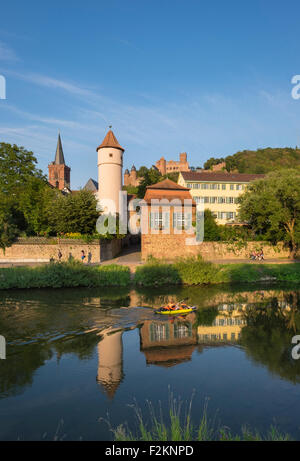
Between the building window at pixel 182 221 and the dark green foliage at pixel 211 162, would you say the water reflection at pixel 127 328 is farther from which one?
the dark green foliage at pixel 211 162

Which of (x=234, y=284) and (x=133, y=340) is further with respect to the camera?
(x=234, y=284)

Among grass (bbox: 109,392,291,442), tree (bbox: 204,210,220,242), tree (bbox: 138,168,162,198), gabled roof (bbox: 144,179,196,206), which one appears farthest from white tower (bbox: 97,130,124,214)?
grass (bbox: 109,392,291,442)

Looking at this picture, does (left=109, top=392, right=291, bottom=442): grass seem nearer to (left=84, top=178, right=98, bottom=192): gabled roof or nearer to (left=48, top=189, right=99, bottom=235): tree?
(left=48, top=189, right=99, bottom=235): tree

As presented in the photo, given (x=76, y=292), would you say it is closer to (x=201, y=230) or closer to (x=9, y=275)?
(x=9, y=275)

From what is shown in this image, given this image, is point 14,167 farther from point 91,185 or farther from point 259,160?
point 259,160

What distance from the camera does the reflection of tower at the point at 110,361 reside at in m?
9.28

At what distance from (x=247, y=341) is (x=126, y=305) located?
704 centimetres

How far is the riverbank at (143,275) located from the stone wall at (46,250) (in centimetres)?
454

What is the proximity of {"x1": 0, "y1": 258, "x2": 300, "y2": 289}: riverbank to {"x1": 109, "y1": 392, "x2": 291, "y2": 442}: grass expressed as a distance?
14.7m

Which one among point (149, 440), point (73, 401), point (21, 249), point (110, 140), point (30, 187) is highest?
point (110, 140)

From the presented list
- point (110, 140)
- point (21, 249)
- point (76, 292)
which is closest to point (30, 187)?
point (21, 249)

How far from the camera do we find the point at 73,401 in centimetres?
827

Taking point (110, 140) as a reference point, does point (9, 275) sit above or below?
below

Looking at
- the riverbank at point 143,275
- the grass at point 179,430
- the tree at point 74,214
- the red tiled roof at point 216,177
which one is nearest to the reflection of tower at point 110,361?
the grass at point 179,430
